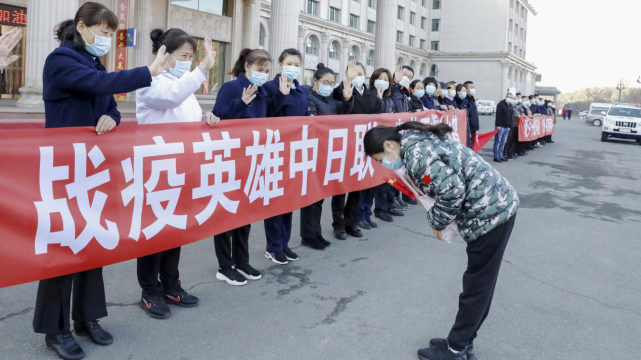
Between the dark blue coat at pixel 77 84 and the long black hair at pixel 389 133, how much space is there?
4.54 ft

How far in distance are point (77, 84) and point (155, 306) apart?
5.59 feet

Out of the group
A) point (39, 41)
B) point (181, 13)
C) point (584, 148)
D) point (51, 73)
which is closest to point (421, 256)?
point (51, 73)

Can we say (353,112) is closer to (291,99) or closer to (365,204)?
(365,204)

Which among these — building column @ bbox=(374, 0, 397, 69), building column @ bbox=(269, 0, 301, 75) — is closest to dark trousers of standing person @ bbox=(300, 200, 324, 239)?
building column @ bbox=(269, 0, 301, 75)

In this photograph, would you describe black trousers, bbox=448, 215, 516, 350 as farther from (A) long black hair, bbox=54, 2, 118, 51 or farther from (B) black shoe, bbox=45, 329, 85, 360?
(A) long black hair, bbox=54, 2, 118, 51

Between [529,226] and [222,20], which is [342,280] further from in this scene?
[222,20]

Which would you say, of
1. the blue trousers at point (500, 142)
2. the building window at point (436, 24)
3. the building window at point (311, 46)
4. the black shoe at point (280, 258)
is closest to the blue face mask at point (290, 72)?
the black shoe at point (280, 258)

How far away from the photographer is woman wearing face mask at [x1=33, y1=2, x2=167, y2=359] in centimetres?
293

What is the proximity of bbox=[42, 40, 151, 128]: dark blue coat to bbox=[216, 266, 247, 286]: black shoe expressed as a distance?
187 centimetres

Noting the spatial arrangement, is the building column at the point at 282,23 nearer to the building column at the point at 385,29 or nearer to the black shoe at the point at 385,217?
the building column at the point at 385,29

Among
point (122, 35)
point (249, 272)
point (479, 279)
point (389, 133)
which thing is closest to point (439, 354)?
point (479, 279)

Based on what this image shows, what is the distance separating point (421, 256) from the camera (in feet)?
18.0

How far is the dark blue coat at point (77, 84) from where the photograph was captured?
292cm

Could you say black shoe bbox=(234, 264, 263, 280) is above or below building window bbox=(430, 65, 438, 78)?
below
